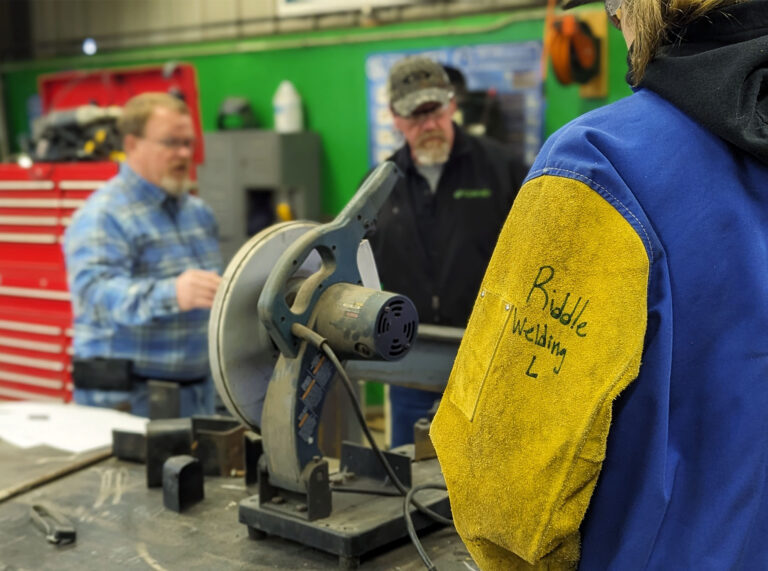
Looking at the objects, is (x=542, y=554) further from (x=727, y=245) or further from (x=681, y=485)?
(x=727, y=245)

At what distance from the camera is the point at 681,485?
866 millimetres

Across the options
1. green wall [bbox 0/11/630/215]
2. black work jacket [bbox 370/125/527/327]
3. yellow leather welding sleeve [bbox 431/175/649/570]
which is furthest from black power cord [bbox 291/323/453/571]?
green wall [bbox 0/11/630/215]

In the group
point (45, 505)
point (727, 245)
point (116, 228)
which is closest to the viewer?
point (727, 245)

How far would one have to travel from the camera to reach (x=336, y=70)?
4617mm

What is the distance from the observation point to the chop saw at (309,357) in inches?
50.1

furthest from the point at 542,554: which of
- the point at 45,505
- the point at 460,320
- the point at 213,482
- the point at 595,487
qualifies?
the point at 460,320

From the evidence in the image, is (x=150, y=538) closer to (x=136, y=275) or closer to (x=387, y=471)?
(x=387, y=471)

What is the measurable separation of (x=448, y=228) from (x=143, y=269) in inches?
36.3

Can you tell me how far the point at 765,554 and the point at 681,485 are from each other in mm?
120

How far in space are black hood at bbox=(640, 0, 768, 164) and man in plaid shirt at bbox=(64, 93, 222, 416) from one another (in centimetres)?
154

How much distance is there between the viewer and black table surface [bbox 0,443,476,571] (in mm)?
1268

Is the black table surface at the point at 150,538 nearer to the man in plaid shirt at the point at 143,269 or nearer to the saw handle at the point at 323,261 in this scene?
the saw handle at the point at 323,261

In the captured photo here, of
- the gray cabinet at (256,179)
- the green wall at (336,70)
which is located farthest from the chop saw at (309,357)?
the gray cabinet at (256,179)

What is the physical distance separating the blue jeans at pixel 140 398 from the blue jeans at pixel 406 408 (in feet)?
1.84
